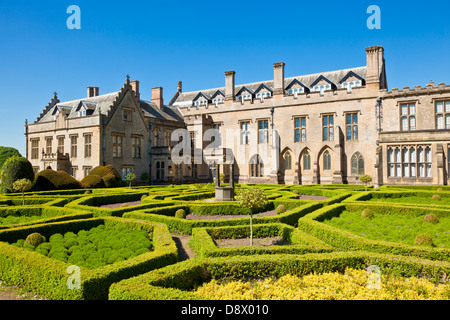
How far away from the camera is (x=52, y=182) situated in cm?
2602

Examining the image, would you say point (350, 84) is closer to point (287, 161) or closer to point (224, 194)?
point (287, 161)

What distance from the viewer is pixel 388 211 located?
52.4ft

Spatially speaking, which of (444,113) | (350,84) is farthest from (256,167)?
(444,113)

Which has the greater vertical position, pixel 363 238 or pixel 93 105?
pixel 93 105

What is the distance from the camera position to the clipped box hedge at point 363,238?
8344 millimetres

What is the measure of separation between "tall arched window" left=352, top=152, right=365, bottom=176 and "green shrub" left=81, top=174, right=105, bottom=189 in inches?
1018

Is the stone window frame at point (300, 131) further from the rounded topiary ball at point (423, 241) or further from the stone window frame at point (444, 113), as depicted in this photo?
the rounded topiary ball at point (423, 241)

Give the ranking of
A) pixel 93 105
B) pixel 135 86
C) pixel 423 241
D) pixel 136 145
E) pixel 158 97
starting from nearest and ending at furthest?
pixel 423 241 → pixel 93 105 → pixel 136 145 → pixel 135 86 → pixel 158 97

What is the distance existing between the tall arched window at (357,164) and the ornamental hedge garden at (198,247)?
19189mm

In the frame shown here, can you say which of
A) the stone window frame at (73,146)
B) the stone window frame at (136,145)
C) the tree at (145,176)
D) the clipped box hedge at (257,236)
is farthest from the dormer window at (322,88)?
the clipped box hedge at (257,236)

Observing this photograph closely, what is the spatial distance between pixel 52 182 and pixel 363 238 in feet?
80.4

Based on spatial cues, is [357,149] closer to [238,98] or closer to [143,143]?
[238,98]

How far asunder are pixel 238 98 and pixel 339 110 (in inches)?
545
